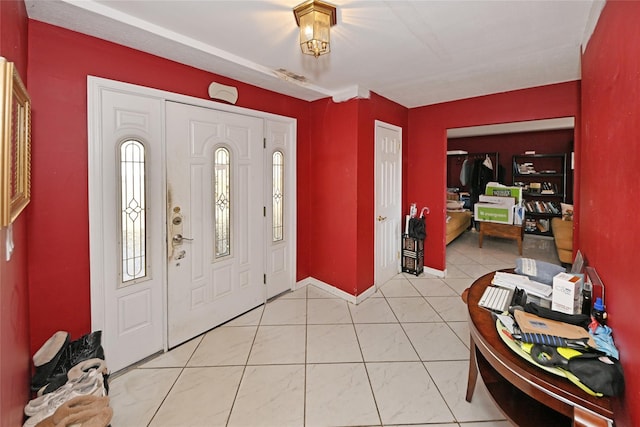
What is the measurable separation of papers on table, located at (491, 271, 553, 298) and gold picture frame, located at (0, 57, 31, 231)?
2304 millimetres

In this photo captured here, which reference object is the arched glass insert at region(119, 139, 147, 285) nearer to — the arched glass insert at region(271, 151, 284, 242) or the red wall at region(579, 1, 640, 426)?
the arched glass insert at region(271, 151, 284, 242)

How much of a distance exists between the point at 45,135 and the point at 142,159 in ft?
1.72

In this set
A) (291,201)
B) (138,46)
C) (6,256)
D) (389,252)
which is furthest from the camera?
(389,252)

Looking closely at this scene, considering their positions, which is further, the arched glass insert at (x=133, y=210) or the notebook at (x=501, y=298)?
the arched glass insert at (x=133, y=210)

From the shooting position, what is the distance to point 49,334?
1794 mm

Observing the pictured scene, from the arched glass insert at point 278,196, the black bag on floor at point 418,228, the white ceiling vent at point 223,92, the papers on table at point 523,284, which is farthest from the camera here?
the black bag on floor at point 418,228

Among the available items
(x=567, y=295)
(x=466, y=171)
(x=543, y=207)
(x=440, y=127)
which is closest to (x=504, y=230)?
(x=543, y=207)

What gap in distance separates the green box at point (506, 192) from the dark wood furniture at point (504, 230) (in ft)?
3.03

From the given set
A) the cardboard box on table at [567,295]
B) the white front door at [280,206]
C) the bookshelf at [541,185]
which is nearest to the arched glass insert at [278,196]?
the white front door at [280,206]

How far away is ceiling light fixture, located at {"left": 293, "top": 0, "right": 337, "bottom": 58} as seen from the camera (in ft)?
5.04

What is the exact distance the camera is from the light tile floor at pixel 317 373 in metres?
1.71

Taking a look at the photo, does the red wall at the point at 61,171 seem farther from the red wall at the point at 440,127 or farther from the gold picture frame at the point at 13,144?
the red wall at the point at 440,127

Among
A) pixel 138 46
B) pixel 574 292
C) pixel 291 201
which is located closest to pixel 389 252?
pixel 291 201

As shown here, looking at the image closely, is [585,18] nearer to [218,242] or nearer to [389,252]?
[389,252]
